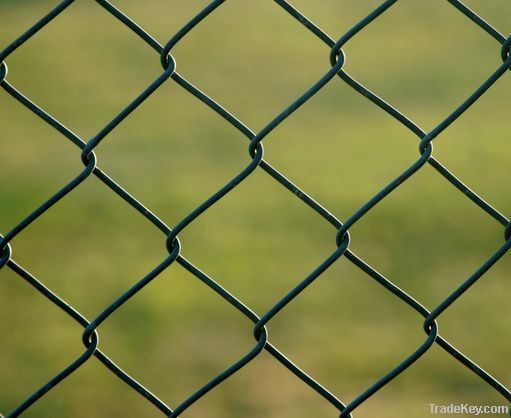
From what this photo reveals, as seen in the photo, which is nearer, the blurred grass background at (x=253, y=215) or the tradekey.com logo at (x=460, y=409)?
the tradekey.com logo at (x=460, y=409)

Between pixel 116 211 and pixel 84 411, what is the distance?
6.11 feet

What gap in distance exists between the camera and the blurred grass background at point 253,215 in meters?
3.84

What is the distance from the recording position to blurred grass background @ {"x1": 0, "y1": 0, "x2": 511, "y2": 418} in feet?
12.6

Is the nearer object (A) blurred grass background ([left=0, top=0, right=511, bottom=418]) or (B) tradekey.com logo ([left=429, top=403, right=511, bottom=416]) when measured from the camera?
(B) tradekey.com logo ([left=429, top=403, right=511, bottom=416])

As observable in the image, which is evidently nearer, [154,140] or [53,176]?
[53,176]

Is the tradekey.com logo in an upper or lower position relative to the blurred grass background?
lower

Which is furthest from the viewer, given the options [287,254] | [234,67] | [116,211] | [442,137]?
[234,67]

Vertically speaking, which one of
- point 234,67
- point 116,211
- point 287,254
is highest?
point 234,67

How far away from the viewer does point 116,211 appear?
5.28m

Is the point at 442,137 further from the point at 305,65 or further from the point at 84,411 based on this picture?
the point at 84,411

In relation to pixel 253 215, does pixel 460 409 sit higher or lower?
lower

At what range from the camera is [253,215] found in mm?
5262

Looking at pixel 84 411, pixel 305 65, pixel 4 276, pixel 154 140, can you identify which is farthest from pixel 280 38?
pixel 84 411

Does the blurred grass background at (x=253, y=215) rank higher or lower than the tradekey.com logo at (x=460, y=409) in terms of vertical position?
higher
